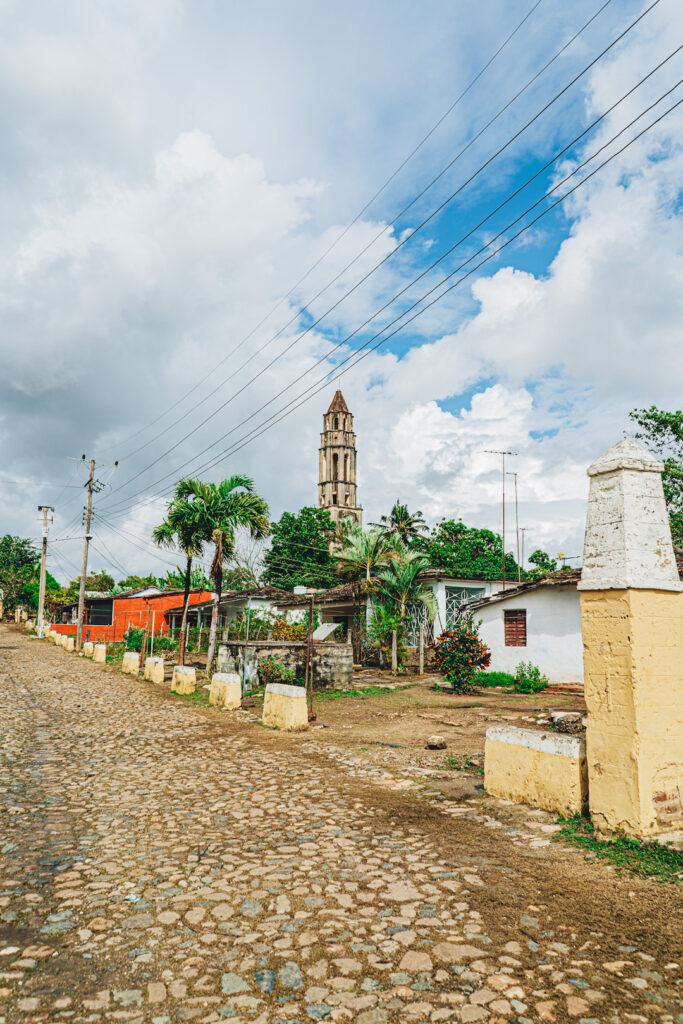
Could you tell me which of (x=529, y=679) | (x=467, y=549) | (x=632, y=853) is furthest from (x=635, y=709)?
(x=467, y=549)

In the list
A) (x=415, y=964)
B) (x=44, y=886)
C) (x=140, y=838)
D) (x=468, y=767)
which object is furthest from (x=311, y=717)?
(x=415, y=964)

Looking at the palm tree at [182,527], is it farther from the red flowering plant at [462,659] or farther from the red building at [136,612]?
the red building at [136,612]

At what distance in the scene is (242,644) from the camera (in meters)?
16.1

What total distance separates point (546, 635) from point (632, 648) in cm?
1427

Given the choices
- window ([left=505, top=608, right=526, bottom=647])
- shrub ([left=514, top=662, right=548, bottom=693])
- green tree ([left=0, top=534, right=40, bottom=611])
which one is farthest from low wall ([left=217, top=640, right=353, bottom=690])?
green tree ([left=0, top=534, right=40, bottom=611])

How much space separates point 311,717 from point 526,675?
921 centimetres

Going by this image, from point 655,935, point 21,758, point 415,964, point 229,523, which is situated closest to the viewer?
point 415,964

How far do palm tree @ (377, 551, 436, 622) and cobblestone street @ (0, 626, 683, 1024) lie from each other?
16617 mm

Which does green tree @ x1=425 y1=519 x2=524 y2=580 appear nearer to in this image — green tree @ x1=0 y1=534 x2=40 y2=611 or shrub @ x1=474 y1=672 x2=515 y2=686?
shrub @ x1=474 y1=672 x2=515 y2=686

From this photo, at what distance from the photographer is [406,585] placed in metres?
23.5

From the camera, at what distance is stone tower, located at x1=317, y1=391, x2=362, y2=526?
3123 inches

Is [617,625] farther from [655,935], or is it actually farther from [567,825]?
[655,935]

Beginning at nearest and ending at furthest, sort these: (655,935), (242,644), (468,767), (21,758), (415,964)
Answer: (415,964) → (655,935) → (468,767) → (21,758) → (242,644)

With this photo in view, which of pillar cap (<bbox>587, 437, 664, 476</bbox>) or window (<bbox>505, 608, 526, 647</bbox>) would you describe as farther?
window (<bbox>505, 608, 526, 647</bbox>)
